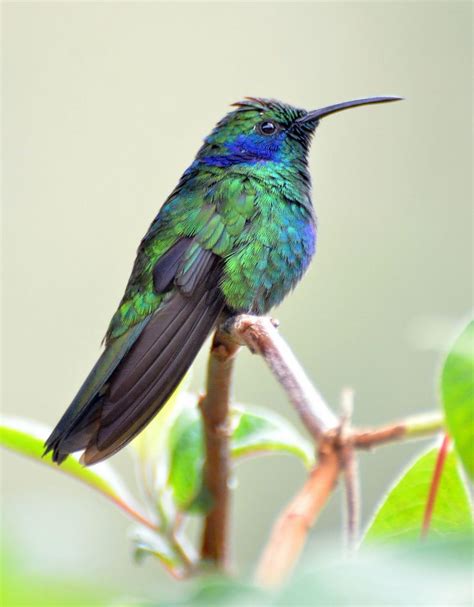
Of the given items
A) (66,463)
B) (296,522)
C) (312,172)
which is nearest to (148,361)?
(66,463)

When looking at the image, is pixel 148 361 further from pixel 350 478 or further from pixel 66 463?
pixel 350 478

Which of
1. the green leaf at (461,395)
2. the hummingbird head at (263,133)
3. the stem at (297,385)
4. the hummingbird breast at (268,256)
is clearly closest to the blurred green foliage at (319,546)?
the green leaf at (461,395)

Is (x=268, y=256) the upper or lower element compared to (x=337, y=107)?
lower

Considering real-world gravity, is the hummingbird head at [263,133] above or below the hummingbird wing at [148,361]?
above

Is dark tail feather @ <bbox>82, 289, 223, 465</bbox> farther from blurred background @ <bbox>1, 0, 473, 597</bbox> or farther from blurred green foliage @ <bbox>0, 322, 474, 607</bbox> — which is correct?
blurred background @ <bbox>1, 0, 473, 597</bbox>

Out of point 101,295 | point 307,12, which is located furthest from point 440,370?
point 307,12

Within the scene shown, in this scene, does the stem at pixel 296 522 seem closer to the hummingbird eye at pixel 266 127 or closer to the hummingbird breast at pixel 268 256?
the hummingbird breast at pixel 268 256
